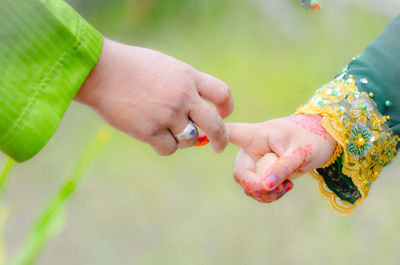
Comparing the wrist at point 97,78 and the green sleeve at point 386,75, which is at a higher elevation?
the green sleeve at point 386,75

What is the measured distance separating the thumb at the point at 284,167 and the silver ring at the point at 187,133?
5.4 inches

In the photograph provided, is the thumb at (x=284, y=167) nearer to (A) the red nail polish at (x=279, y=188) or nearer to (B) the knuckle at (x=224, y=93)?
(A) the red nail polish at (x=279, y=188)

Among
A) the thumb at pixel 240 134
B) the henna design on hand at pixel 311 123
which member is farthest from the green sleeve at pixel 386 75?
the thumb at pixel 240 134

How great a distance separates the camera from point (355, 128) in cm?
73

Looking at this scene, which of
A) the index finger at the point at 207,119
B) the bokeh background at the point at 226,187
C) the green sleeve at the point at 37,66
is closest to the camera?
the green sleeve at the point at 37,66

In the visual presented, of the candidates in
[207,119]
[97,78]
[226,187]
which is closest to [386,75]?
[207,119]

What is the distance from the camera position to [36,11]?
1.87 ft

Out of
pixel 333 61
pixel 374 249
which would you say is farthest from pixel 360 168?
pixel 333 61

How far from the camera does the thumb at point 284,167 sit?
2.10 ft

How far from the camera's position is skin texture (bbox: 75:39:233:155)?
631 millimetres

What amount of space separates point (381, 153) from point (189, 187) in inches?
42.6

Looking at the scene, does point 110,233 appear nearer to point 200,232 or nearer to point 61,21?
point 200,232

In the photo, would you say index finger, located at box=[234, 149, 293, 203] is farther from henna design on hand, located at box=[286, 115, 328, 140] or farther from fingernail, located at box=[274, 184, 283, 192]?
henna design on hand, located at box=[286, 115, 328, 140]

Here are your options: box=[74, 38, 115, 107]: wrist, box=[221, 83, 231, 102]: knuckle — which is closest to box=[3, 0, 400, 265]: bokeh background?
box=[221, 83, 231, 102]: knuckle
